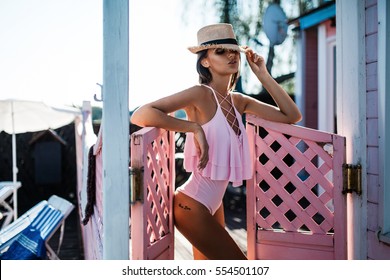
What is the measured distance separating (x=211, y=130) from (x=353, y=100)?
25.6 inches

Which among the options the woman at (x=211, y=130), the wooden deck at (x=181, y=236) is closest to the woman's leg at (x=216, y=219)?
the woman at (x=211, y=130)

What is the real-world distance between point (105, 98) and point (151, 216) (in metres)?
0.60

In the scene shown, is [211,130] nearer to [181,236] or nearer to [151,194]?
[151,194]

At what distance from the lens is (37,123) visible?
218 inches

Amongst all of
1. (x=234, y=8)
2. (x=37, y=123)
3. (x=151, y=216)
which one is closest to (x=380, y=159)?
(x=151, y=216)

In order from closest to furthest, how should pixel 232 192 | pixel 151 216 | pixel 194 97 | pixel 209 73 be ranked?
1. pixel 151 216
2. pixel 194 97
3. pixel 209 73
4. pixel 232 192

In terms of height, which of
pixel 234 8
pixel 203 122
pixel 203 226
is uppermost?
pixel 234 8

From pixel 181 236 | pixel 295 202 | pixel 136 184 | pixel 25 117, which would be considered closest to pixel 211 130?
pixel 136 184

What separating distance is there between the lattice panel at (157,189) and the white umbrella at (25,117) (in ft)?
10.9

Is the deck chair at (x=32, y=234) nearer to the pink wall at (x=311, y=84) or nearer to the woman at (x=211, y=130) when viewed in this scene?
the woman at (x=211, y=130)

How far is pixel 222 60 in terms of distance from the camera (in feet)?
7.27

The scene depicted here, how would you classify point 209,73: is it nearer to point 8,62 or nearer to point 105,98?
point 105,98

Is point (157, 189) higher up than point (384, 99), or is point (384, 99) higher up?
point (384, 99)

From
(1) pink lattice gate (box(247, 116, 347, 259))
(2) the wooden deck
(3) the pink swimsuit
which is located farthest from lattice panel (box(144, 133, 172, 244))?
(2) the wooden deck
